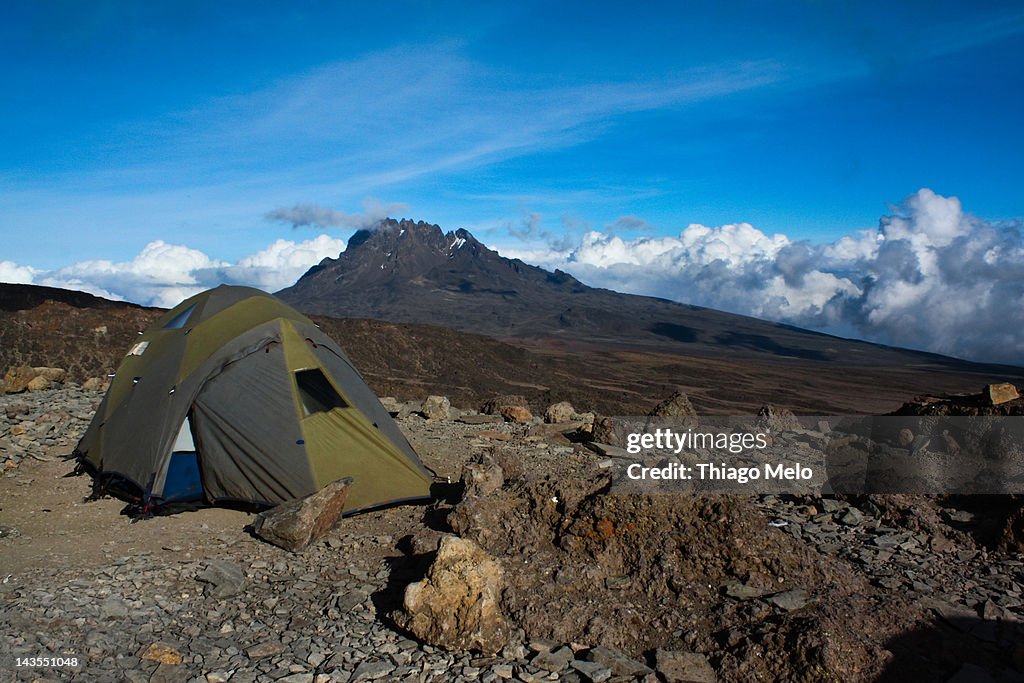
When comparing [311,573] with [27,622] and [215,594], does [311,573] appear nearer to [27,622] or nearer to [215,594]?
[215,594]

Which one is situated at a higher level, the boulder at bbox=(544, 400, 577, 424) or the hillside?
the hillside

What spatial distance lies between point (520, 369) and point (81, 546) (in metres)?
48.5

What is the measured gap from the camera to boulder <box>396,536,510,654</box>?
17.3 feet

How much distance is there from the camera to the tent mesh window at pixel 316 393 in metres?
8.90

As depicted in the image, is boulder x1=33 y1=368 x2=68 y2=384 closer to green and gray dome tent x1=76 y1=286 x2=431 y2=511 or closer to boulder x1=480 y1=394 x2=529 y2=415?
green and gray dome tent x1=76 y1=286 x2=431 y2=511

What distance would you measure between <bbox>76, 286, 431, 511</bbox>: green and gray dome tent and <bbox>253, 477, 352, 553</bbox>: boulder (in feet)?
1.90

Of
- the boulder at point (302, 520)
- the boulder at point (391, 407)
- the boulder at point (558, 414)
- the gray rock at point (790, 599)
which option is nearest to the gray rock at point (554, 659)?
the gray rock at point (790, 599)

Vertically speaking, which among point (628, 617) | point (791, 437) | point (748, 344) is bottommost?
point (628, 617)

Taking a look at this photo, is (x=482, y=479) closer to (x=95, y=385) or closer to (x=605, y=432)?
(x=605, y=432)

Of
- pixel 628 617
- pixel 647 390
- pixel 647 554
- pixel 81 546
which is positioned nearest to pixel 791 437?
pixel 647 554

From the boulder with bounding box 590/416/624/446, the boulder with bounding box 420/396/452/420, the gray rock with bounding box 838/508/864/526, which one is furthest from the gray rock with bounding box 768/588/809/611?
the boulder with bounding box 420/396/452/420

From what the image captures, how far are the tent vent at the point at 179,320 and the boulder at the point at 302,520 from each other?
409 centimetres

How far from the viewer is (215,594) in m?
6.10

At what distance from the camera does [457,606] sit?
17.6ft
